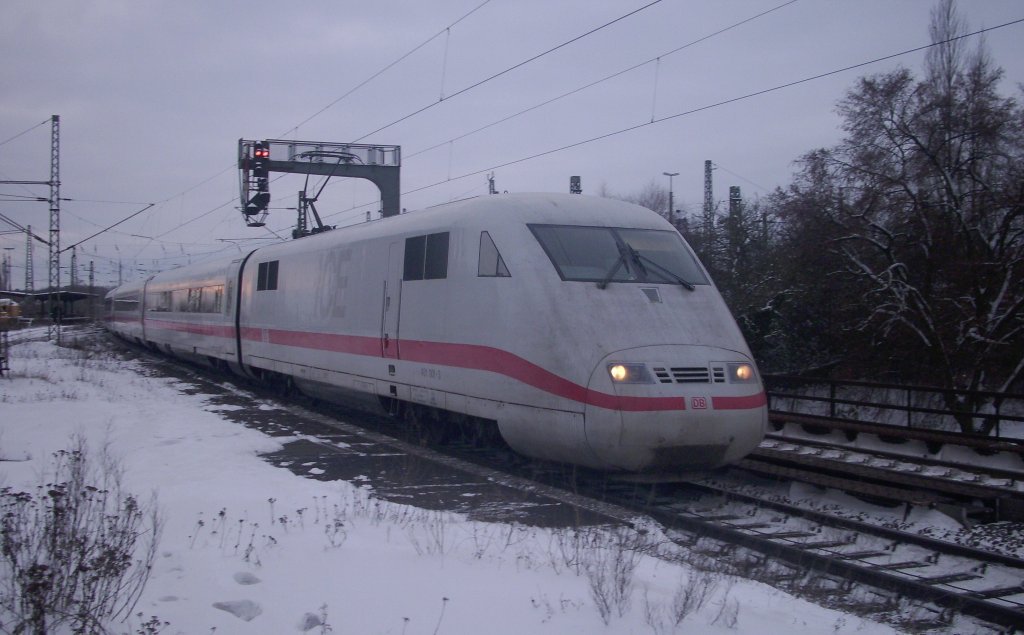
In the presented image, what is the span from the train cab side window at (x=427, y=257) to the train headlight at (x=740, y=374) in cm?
394

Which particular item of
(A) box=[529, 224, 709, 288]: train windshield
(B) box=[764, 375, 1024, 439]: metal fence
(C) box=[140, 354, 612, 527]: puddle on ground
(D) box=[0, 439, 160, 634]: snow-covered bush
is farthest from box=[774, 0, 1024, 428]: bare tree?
(D) box=[0, 439, 160, 634]: snow-covered bush

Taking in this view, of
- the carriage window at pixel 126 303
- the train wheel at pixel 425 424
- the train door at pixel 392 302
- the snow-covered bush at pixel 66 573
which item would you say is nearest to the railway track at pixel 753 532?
the train wheel at pixel 425 424

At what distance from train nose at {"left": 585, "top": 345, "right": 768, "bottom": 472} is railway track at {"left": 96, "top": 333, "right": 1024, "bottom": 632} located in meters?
0.62

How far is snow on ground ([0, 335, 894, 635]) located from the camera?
4.98 meters

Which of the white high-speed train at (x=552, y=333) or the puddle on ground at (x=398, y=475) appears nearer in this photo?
the puddle on ground at (x=398, y=475)

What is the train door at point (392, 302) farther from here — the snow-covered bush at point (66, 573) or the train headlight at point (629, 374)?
the snow-covered bush at point (66, 573)

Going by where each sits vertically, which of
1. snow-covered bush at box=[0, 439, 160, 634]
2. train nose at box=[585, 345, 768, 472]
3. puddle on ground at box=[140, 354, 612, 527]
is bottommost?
puddle on ground at box=[140, 354, 612, 527]

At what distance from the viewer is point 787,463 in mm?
11508

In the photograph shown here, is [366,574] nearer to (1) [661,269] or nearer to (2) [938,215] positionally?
(1) [661,269]

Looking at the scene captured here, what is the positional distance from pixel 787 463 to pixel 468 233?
509cm

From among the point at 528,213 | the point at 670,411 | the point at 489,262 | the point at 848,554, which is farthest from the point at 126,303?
the point at 848,554

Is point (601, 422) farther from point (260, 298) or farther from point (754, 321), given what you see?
point (754, 321)

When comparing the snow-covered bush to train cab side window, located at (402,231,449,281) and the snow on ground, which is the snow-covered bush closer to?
the snow on ground

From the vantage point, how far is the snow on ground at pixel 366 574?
16.3 feet
